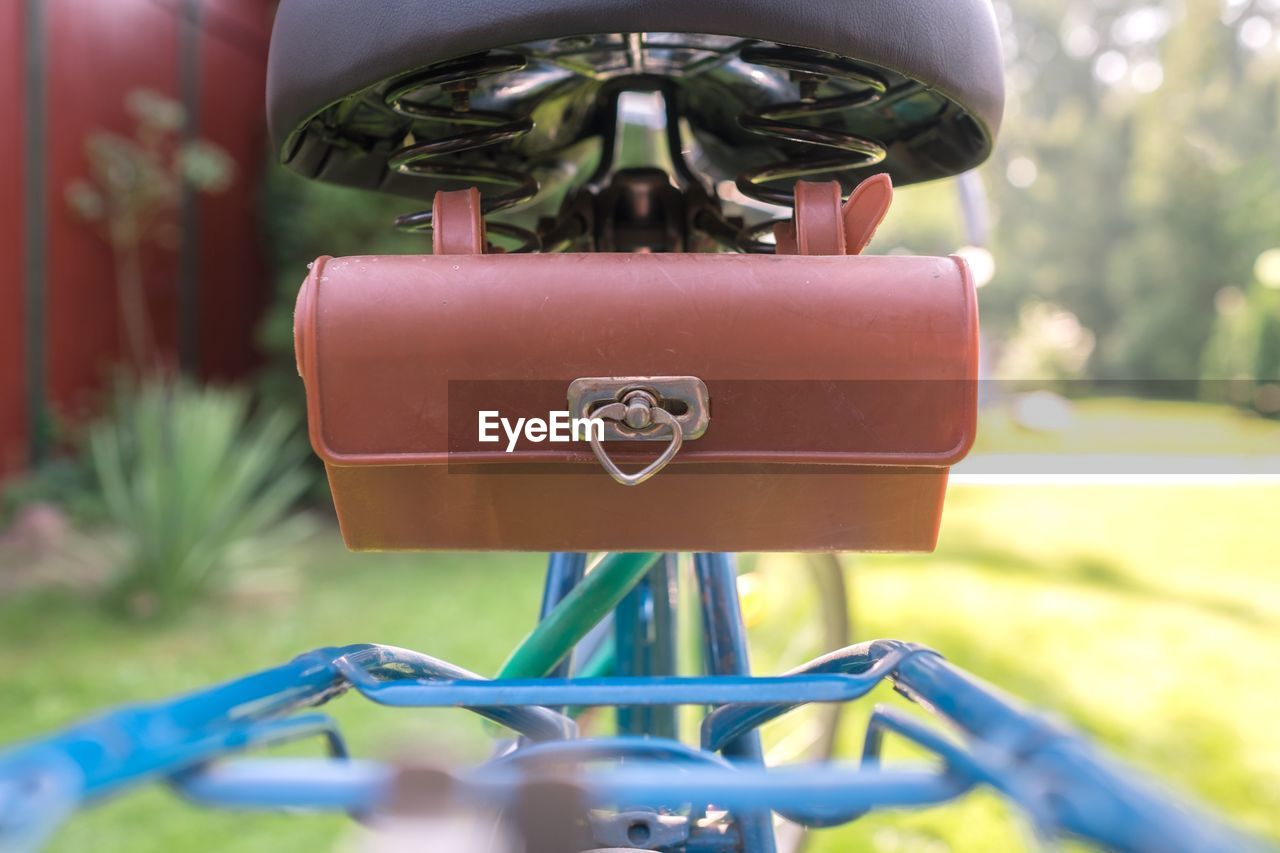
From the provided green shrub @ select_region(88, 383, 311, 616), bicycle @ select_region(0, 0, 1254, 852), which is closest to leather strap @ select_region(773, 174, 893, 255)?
bicycle @ select_region(0, 0, 1254, 852)

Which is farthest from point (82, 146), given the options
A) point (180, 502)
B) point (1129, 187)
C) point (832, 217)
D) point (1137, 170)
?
point (1129, 187)

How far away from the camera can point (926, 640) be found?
2.68 m

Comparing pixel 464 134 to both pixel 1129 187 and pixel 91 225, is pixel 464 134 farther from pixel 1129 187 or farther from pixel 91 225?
pixel 1129 187

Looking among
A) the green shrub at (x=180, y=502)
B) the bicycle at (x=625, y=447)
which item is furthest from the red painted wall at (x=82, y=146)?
the bicycle at (x=625, y=447)

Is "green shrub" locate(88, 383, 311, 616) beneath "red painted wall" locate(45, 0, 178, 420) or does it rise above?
beneath

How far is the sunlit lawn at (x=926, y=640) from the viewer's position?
1820mm

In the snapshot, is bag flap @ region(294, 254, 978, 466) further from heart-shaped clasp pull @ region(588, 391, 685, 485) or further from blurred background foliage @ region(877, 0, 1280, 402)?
blurred background foliage @ region(877, 0, 1280, 402)

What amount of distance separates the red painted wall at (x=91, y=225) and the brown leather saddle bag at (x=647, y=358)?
319 cm

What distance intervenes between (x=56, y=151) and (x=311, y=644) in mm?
1991

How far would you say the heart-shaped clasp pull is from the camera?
0.54 meters

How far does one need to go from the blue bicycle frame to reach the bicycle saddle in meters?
0.34

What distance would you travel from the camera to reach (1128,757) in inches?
81.2

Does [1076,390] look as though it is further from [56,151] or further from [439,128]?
[439,128]

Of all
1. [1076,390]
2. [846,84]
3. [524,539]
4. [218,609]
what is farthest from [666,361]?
[1076,390]
